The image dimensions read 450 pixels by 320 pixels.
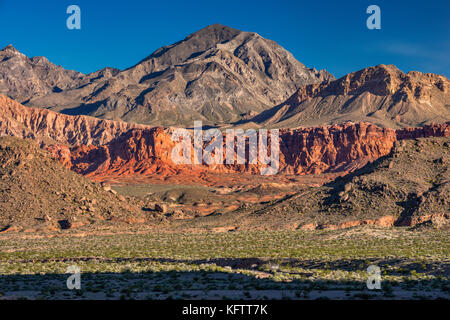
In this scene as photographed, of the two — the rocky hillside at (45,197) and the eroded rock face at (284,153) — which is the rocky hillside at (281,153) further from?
the rocky hillside at (45,197)

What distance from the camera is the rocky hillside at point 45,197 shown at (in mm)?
56469

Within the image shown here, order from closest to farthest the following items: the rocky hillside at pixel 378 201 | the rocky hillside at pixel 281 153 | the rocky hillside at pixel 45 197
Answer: the rocky hillside at pixel 378 201 < the rocky hillside at pixel 45 197 < the rocky hillside at pixel 281 153

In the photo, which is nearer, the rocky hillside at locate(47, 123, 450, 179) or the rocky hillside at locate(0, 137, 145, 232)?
the rocky hillside at locate(0, 137, 145, 232)

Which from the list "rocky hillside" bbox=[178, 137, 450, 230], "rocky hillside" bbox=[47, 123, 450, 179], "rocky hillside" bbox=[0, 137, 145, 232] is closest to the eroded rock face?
"rocky hillside" bbox=[47, 123, 450, 179]

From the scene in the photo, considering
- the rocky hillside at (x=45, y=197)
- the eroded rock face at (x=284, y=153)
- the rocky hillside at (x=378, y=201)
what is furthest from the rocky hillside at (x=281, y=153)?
the rocky hillside at (x=378, y=201)

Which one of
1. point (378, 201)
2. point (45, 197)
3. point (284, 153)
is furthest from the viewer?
point (284, 153)

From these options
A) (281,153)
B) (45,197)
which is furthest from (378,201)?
(281,153)

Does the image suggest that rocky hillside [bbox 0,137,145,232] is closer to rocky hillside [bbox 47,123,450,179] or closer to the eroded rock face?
the eroded rock face

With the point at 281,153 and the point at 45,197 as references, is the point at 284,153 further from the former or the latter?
the point at 45,197

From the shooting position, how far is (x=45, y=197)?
59.5 meters

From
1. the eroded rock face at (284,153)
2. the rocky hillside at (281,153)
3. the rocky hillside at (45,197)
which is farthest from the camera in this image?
the rocky hillside at (281,153)

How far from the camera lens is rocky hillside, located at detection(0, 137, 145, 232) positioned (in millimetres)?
56469
